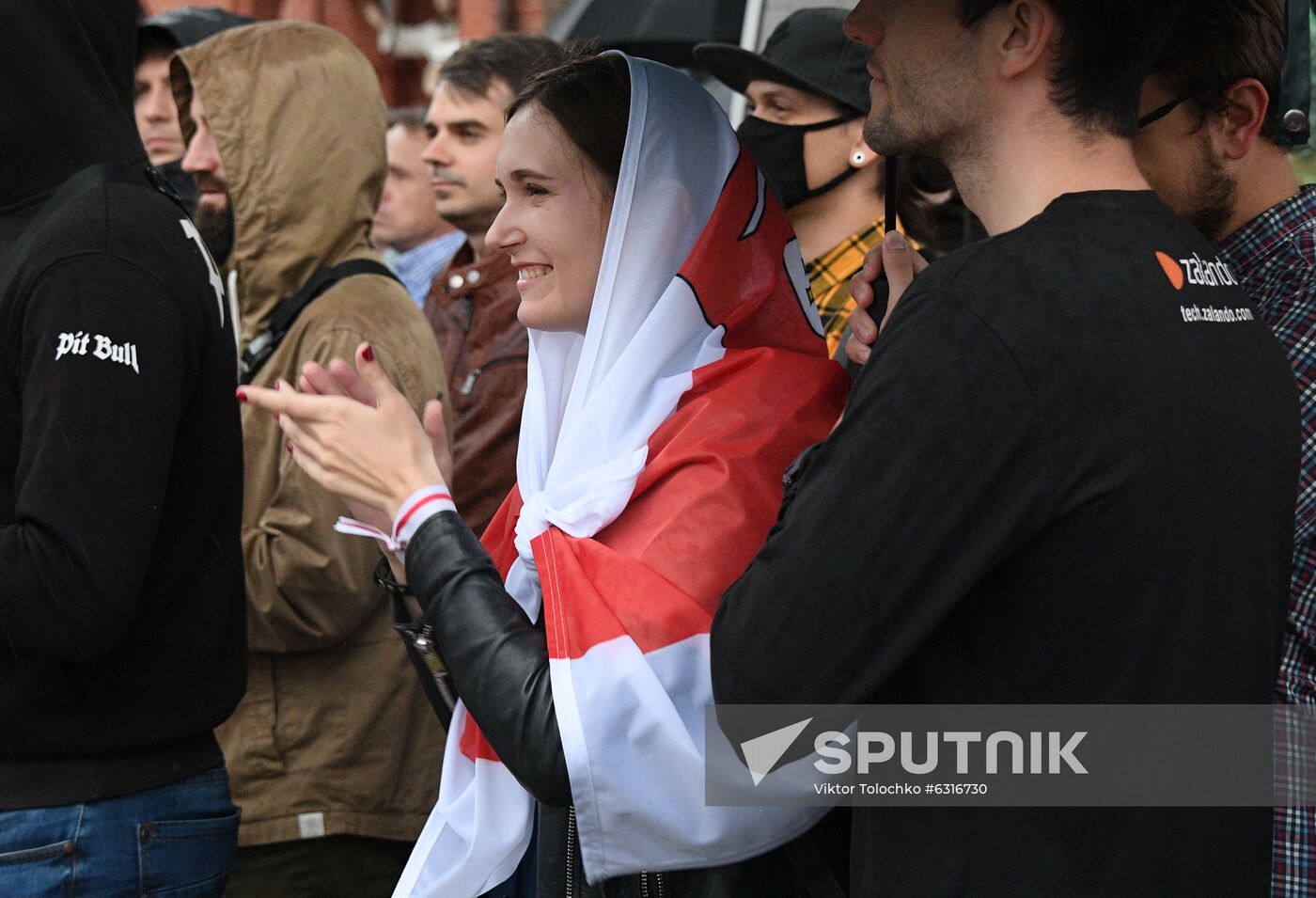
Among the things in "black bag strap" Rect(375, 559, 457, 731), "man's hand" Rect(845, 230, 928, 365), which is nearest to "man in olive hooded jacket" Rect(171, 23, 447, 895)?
"black bag strap" Rect(375, 559, 457, 731)

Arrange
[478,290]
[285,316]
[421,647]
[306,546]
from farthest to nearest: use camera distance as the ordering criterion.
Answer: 1. [478,290]
2. [285,316]
3. [306,546]
4. [421,647]

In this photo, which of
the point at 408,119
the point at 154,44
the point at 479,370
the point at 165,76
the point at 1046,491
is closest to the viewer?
the point at 1046,491

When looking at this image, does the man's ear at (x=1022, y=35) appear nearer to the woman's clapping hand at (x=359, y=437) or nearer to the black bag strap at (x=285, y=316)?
the woman's clapping hand at (x=359, y=437)

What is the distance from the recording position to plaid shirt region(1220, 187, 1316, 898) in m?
1.98

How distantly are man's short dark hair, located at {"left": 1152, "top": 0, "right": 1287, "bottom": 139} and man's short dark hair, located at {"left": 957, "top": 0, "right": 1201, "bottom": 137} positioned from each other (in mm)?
448

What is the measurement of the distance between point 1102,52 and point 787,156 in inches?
79.6

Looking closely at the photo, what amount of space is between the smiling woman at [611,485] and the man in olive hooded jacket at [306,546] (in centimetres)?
83

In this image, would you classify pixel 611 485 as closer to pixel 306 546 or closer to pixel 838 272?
pixel 306 546

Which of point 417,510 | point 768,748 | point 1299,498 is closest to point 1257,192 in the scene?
point 1299,498

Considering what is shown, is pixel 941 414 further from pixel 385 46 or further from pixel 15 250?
pixel 385 46

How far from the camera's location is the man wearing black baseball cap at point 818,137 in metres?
3.56

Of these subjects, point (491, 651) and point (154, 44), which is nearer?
point (491, 651)

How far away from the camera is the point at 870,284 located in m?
2.10

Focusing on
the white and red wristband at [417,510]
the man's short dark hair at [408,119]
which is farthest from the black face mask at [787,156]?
the man's short dark hair at [408,119]
